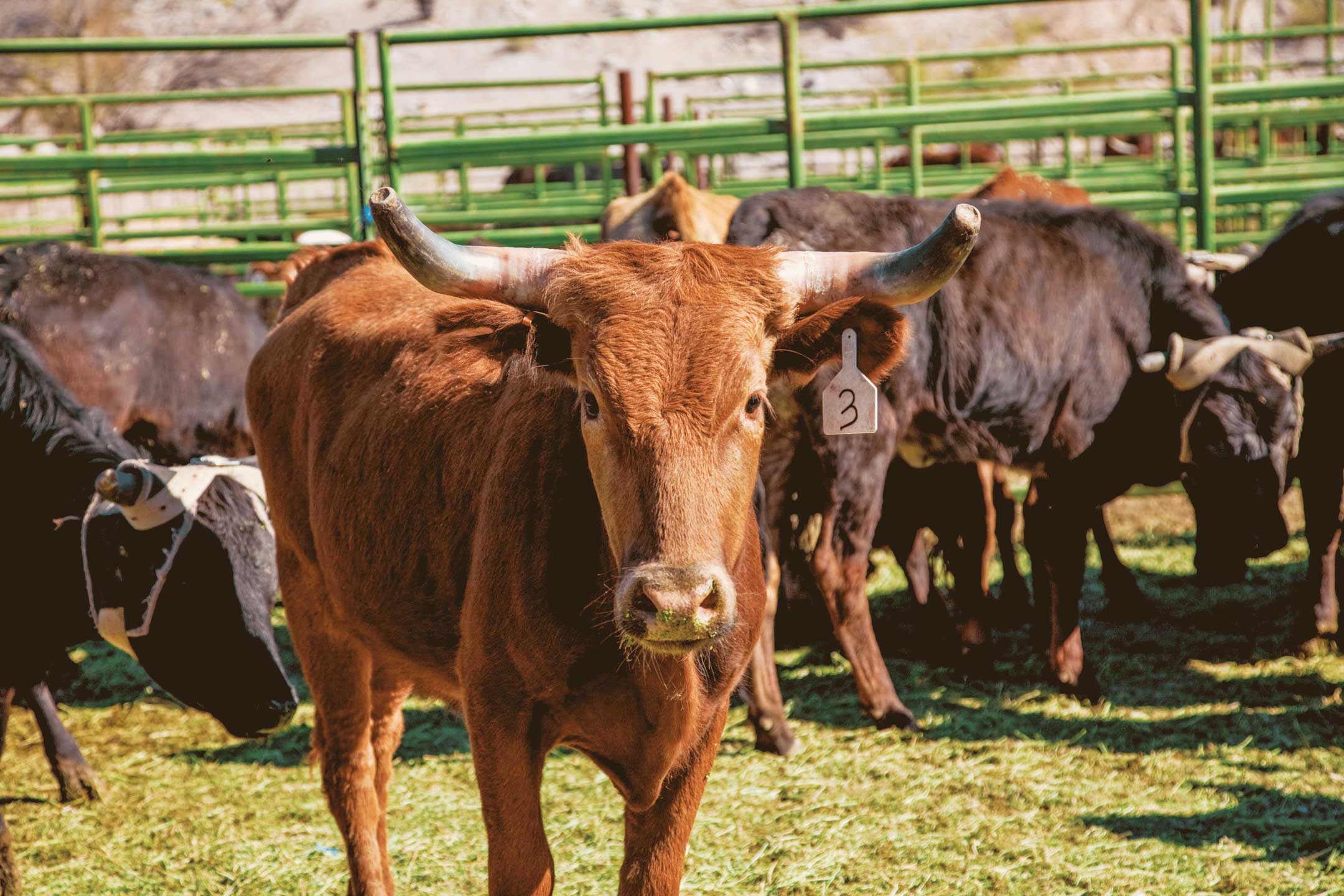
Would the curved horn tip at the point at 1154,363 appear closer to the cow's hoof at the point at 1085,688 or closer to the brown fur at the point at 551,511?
the cow's hoof at the point at 1085,688

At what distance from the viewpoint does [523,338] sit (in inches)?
109

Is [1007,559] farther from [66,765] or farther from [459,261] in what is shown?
[459,261]

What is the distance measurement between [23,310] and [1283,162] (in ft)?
32.4

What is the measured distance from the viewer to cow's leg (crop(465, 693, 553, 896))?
2.71 metres

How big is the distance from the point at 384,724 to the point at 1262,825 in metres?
2.76

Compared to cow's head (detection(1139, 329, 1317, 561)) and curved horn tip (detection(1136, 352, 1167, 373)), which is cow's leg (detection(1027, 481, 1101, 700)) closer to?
cow's head (detection(1139, 329, 1317, 561))

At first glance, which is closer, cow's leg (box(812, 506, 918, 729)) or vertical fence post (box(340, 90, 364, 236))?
cow's leg (box(812, 506, 918, 729))

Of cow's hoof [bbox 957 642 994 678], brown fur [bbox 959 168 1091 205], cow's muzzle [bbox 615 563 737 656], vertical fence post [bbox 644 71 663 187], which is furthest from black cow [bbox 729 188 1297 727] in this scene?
cow's muzzle [bbox 615 563 737 656]

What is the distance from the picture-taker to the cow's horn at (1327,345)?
525 cm

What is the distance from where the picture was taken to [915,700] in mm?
5465

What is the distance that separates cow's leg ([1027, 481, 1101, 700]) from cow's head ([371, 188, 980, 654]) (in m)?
3.01

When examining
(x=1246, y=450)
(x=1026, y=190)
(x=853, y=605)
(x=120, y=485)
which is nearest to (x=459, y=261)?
(x=120, y=485)

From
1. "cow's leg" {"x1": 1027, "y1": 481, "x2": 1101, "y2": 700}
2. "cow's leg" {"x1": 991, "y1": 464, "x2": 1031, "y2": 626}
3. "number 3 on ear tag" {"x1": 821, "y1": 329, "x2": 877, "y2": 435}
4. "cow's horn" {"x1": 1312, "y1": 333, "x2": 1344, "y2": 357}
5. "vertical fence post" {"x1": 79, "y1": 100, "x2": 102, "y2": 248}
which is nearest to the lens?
"number 3 on ear tag" {"x1": 821, "y1": 329, "x2": 877, "y2": 435}

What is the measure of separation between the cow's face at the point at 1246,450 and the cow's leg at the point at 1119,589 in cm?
124
